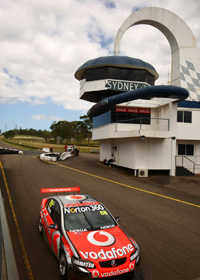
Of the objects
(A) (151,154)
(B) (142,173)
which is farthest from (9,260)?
(A) (151,154)

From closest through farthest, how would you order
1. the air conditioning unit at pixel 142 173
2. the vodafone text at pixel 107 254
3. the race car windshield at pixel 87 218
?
the vodafone text at pixel 107 254
the race car windshield at pixel 87 218
the air conditioning unit at pixel 142 173

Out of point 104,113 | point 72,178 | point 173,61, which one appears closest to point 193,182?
point 72,178

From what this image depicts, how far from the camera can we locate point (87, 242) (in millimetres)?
5395

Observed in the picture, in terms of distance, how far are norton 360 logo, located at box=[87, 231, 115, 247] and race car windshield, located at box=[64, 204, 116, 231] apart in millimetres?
251

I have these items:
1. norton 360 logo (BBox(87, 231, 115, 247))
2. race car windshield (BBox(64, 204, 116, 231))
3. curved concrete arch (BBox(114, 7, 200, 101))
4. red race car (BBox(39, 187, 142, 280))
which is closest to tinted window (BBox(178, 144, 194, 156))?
curved concrete arch (BBox(114, 7, 200, 101))

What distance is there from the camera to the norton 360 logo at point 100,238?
5379 millimetres

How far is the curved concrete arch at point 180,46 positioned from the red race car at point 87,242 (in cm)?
2175

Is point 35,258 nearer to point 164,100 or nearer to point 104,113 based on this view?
point 164,100

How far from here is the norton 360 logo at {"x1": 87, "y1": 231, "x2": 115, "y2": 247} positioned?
17.6ft

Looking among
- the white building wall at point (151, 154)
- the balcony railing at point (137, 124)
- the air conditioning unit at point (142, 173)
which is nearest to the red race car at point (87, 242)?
the air conditioning unit at point (142, 173)

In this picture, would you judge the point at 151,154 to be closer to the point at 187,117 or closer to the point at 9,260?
the point at 187,117

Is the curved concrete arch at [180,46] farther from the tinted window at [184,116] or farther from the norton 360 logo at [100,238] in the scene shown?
the norton 360 logo at [100,238]

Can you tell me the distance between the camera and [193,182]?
745 inches

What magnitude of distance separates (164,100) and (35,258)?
774 inches
